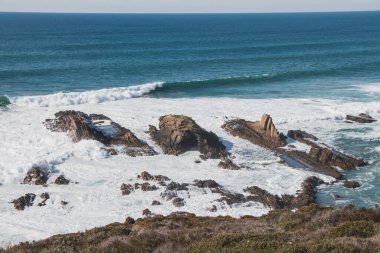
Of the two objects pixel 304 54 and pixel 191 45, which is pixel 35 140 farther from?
pixel 191 45

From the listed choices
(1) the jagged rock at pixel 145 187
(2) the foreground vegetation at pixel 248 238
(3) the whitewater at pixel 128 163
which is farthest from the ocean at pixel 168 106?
(2) the foreground vegetation at pixel 248 238

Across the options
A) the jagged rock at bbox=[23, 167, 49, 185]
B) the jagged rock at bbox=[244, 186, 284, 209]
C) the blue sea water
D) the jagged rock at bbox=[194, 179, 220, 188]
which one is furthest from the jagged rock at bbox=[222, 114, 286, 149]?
the jagged rock at bbox=[23, 167, 49, 185]

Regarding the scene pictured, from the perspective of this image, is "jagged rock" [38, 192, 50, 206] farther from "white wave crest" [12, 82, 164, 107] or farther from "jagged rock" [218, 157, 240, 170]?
"white wave crest" [12, 82, 164, 107]

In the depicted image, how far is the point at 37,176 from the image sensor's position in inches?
1094

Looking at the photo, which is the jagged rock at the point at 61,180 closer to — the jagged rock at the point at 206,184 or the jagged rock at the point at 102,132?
the jagged rock at the point at 102,132

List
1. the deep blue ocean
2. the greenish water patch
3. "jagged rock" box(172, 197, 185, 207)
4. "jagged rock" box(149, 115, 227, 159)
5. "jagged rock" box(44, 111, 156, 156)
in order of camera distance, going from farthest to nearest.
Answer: the deep blue ocean < the greenish water patch < "jagged rock" box(44, 111, 156, 156) < "jagged rock" box(149, 115, 227, 159) < "jagged rock" box(172, 197, 185, 207)

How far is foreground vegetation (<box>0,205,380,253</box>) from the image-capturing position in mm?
12258

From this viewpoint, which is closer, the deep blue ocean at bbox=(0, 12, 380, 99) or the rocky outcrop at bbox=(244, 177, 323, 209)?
the rocky outcrop at bbox=(244, 177, 323, 209)

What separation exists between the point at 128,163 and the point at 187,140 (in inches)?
183

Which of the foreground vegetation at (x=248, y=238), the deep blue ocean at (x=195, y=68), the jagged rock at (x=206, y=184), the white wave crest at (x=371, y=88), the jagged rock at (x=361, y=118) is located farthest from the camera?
the deep blue ocean at (x=195, y=68)

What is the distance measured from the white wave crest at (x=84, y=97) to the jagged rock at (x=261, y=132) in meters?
17.4

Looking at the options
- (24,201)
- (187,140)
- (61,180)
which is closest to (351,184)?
(187,140)

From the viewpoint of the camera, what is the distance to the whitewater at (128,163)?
79.0 ft

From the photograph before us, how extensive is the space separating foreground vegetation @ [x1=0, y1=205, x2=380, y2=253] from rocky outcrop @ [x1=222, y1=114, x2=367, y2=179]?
13.3m
